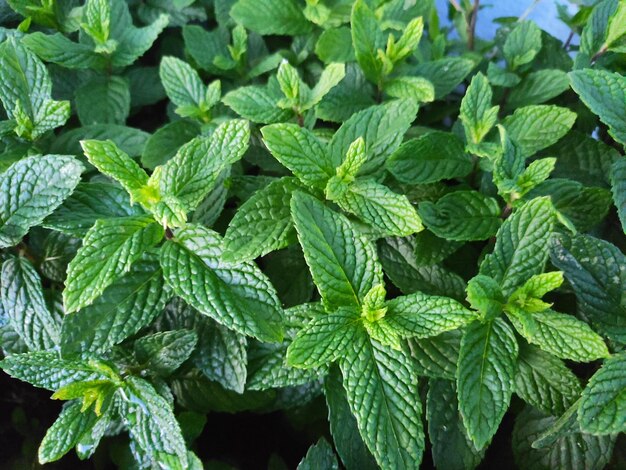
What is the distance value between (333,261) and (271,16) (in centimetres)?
63

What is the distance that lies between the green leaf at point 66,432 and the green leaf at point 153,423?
0.18 ft

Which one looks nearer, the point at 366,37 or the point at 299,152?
the point at 299,152

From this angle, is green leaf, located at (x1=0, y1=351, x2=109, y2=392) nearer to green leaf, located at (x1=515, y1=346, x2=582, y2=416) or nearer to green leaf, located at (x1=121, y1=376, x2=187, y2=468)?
green leaf, located at (x1=121, y1=376, x2=187, y2=468)

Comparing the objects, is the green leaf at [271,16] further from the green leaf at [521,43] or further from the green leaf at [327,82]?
the green leaf at [521,43]

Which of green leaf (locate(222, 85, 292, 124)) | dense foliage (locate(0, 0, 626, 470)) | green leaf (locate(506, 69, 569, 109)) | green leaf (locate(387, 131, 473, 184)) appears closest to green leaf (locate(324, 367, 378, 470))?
dense foliage (locate(0, 0, 626, 470))

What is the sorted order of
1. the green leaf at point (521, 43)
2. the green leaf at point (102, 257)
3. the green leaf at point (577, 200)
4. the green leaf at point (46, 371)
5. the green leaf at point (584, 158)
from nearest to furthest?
the green leaf at point (102, 257), the green leaf at point (46, 371), the green leaf at point (577, 200), the green leaf at point (584, 158), the green leaf at point (521, 43)

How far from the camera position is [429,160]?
3.11 ft

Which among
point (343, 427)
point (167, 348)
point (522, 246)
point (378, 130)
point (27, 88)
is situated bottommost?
point (343, 427)

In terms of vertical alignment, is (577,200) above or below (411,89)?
below

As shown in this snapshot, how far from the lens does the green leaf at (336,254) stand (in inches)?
30.8

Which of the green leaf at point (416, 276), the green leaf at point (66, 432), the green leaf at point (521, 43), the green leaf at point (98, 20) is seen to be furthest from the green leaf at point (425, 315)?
the green leaf at point (98, 20)

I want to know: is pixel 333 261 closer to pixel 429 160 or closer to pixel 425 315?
pixel 425 315

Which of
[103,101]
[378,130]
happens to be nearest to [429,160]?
[378,130]

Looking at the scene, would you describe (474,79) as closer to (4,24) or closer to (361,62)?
(361,62)
